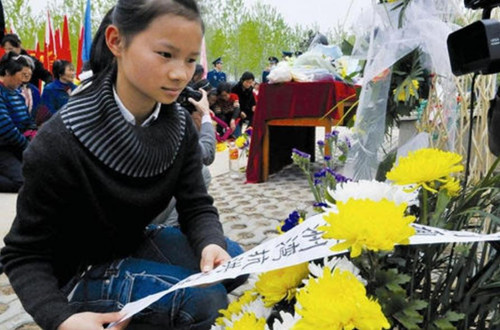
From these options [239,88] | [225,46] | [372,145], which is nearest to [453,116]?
[372,145]

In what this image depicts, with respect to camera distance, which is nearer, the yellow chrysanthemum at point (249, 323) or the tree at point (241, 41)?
the yellow chrysanthemum at point (249, 323)

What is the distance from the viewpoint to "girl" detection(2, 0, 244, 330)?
94 centimetres

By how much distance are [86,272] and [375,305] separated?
2.53 ft

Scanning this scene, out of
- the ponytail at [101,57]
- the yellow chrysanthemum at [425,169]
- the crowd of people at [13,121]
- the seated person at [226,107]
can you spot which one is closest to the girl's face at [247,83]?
the seated person at [226,107]

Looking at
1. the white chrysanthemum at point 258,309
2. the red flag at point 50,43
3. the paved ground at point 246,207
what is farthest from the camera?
the red flag at point 50,43

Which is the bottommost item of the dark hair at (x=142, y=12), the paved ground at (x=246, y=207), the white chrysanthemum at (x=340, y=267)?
the paved ground at (x=246, y=207)

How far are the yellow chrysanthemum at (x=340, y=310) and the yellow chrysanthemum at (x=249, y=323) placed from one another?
5.2 inches

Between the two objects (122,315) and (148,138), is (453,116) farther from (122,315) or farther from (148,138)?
(122,315)

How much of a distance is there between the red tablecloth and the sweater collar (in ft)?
9.76

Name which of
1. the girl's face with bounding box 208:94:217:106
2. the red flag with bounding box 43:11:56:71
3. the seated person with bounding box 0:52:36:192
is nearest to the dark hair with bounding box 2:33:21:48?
the seated person with bounding box 0:52:36:192

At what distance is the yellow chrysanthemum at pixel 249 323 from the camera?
2.14ft

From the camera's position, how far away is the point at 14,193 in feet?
13.7

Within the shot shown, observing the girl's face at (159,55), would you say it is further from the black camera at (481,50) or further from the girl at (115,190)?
the black camera at (481,50)

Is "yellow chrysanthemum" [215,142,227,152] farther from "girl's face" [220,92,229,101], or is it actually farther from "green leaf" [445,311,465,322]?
"green leaf" [445,311,465,322]
